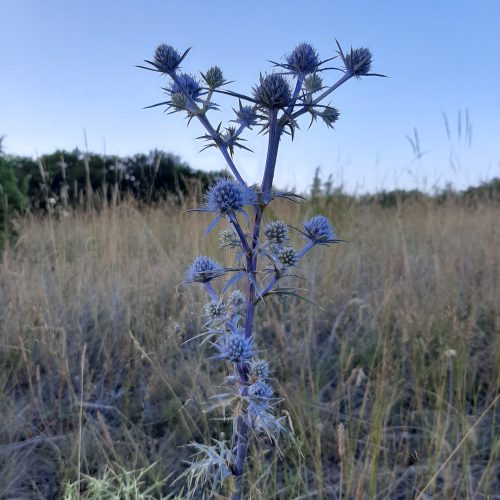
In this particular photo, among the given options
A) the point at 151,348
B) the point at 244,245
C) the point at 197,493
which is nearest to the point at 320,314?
the point at 151,348

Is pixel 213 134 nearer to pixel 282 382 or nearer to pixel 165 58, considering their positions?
pixel 165 58

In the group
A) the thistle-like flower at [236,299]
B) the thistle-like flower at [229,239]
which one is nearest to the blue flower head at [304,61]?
the thistle-like flower at [229,239]

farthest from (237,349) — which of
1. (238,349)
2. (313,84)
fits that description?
(313,84)

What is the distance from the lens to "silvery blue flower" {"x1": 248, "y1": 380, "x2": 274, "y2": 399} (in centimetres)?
95

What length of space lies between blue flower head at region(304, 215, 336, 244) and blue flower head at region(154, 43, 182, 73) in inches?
17.8

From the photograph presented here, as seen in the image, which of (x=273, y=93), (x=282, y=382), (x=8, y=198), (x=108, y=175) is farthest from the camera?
(x=108, y=175)

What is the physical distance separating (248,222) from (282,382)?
4.58 ft

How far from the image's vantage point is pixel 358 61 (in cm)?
103

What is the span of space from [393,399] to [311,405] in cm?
35

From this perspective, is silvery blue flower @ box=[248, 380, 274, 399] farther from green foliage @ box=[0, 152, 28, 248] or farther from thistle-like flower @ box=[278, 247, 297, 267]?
green foliage @ box=[0, 152, 28, 248]

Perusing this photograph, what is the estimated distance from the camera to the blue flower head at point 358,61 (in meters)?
1.03

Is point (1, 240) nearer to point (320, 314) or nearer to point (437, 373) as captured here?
point (320, 314)

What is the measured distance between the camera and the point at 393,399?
1999 millimetres

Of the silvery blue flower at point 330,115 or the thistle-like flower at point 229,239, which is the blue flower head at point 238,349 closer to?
the thistle-like flower at point 229,239
